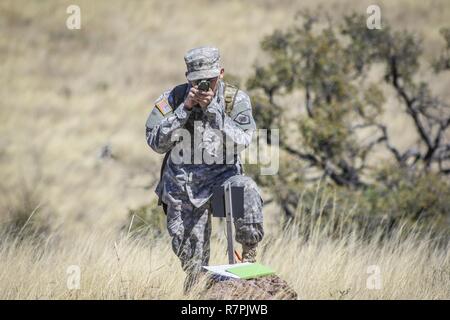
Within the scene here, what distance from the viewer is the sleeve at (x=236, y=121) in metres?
6.25

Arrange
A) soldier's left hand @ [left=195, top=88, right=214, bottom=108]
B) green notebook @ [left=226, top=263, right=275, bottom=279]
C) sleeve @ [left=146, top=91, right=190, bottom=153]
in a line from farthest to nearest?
sleeve @ [left=146, top=91, right=190, bottom=153]
soldier's left hand @ [left=195, top=88, right=214, bottom=108]
green notebook @ [left=226, top=263, right=275, bottom=279]

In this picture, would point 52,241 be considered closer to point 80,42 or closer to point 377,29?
point 377,29

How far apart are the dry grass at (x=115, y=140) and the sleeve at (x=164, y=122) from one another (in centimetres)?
101

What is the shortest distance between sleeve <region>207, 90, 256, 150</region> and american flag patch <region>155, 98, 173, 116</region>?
0.39m

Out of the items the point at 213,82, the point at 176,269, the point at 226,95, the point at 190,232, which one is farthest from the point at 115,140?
the point at 213,82

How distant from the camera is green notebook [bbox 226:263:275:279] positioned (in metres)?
5.92

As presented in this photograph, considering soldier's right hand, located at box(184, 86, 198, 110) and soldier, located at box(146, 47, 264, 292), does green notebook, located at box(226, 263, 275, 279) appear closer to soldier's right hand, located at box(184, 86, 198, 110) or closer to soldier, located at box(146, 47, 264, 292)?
soldier, located at box(146, 47, 264, 292)

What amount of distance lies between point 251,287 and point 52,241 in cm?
349

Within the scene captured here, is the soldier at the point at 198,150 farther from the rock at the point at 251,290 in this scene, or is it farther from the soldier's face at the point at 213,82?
the rock at the point at 251,290

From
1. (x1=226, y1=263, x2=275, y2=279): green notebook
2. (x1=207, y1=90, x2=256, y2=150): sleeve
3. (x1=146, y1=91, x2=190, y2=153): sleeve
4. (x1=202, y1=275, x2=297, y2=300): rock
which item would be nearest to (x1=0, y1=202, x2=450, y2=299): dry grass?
(x1=202, y1=275, x2=297, y2=300): rock

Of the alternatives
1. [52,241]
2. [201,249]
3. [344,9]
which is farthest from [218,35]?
[201,249]

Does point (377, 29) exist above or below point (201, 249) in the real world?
above

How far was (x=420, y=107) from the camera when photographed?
14992 millimetres

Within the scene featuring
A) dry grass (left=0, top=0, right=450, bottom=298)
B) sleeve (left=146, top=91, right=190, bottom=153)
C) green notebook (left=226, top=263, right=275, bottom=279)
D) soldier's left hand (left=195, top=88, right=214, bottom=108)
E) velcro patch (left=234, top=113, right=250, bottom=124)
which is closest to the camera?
green notebook (left=226, top=263, right=275, bottom=279)
